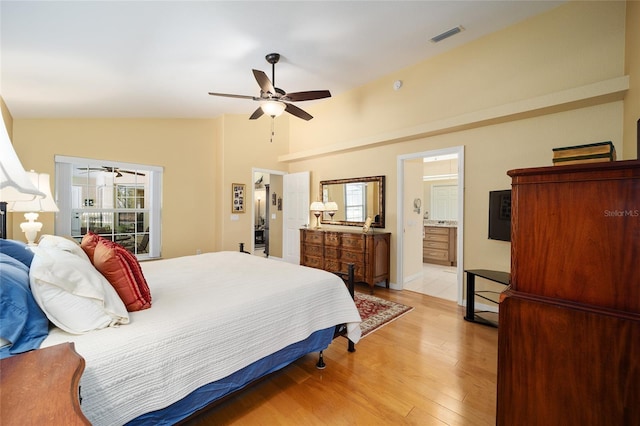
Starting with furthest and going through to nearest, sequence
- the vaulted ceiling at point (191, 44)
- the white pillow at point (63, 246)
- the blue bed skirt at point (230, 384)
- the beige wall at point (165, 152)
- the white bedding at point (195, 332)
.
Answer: the beige wall at point (165, 152) < the vaulted ceiling at point (191, 44) < the white pillow at point (63, 246) < the blue bed skirt at point (230, 384) < the white bedding at point (195, 332)

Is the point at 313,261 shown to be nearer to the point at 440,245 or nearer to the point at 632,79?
the point at 440,245

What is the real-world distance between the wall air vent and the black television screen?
1944 millimetres

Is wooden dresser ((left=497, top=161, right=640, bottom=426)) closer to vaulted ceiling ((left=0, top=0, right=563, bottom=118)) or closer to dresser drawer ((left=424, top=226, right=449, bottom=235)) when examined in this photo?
vaulted ceiling ((left=0, top=0, right=563, bottom=118))

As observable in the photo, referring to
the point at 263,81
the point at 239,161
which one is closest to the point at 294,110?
the point at 263,81

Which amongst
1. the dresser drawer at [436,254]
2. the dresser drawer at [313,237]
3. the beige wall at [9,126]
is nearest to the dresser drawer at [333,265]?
the dresser drawer at [313,237]

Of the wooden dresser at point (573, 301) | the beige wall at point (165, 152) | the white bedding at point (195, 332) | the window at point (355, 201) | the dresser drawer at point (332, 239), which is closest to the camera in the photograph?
the wooden dresser at point (573, 301)

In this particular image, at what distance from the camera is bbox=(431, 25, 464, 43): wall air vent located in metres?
3.18

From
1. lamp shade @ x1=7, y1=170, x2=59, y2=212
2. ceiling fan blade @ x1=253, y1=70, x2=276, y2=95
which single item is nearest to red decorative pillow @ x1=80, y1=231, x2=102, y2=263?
lamp shade @ x1=7, y1=170, x2=59, y2=212

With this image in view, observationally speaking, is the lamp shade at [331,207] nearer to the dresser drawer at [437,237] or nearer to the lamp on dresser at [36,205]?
the dresser drawer at [437,237]

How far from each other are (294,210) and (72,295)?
16.1 ft

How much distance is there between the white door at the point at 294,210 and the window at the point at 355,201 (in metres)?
1.01

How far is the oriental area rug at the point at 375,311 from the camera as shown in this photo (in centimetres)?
305

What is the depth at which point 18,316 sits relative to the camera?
109cm

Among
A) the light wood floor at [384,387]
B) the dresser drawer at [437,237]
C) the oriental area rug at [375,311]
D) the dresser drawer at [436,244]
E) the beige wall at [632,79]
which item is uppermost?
the beige wall at [632,79]
